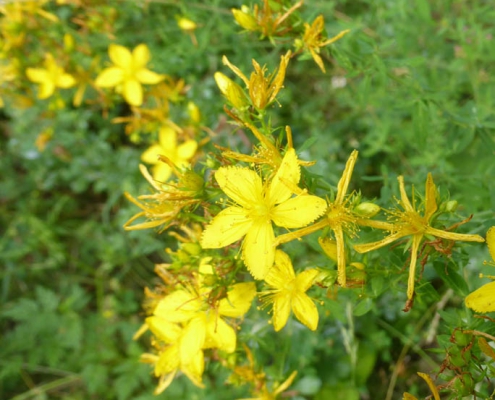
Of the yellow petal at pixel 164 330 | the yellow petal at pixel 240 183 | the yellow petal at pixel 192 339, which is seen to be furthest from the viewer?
the yellow petal at pixel 164 330

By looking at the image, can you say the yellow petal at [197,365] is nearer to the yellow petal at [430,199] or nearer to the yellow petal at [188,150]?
the yellow petal at [430,199]

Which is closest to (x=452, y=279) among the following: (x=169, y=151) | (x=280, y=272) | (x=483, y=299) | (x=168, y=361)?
(x=483, y=299)

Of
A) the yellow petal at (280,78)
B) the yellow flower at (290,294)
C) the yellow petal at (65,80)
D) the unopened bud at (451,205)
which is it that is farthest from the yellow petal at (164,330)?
the yellow petal at (65,80)

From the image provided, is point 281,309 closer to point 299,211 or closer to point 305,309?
point 305,309

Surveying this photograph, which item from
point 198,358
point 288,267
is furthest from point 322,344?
point 288,267

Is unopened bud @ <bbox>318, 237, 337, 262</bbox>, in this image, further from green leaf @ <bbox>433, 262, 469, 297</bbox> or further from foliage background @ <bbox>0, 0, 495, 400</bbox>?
foliage background @ <bbox>0, 0, 495, 400</bbox>

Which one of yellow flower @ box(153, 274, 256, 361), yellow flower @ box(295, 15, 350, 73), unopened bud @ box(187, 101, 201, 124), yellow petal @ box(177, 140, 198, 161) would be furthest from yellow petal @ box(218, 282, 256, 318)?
unopened bud @ box(187, 101, 201, 124)

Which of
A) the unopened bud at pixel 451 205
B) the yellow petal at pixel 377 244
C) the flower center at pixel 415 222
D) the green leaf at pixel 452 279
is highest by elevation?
the unopened bud at pixel 451 205
